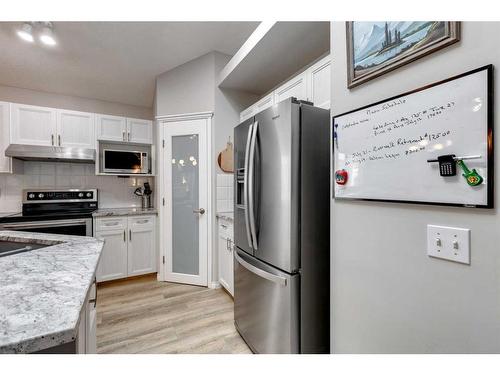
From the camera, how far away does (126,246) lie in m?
2.99

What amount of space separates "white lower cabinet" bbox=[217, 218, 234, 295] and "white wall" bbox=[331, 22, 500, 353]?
1361mm

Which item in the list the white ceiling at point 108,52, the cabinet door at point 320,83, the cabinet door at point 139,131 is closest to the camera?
the cabinet door at point 320,83

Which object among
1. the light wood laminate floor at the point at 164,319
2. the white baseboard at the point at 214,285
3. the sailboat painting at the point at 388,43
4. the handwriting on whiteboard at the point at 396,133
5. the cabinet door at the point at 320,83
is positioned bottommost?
the light wood laminate floor at the point at 164,319

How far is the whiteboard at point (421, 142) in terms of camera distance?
704mm

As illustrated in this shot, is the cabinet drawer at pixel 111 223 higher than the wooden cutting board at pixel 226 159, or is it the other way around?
the wooden cutting board at pixel 226 159

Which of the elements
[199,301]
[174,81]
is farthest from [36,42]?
[199,301]

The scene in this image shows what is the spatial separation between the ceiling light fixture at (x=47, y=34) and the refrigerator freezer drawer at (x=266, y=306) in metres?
2.55

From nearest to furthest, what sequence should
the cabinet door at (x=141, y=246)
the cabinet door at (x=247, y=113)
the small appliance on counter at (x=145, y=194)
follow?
the cabinet door at (x=247, y=113) < the cabinet door at (x=141, y=246) < the small appliance on counter at (x=145, y=194)

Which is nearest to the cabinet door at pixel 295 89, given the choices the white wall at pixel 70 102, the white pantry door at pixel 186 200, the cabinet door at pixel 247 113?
the cabinet door at pixel 247 113

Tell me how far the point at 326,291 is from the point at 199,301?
1536 mm

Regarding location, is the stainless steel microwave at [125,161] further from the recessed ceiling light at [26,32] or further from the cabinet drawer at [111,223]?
the recessed ceiling light at [26,32]

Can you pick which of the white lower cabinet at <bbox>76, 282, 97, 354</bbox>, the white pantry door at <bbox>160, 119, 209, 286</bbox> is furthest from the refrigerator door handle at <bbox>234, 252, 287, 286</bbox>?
the white pantry door at <bbox>160, 119, 209, 286</bbox>

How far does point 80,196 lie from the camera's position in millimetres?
3199

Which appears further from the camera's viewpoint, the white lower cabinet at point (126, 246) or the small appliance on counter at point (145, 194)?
the small appliance on counter at point (145, 194)
